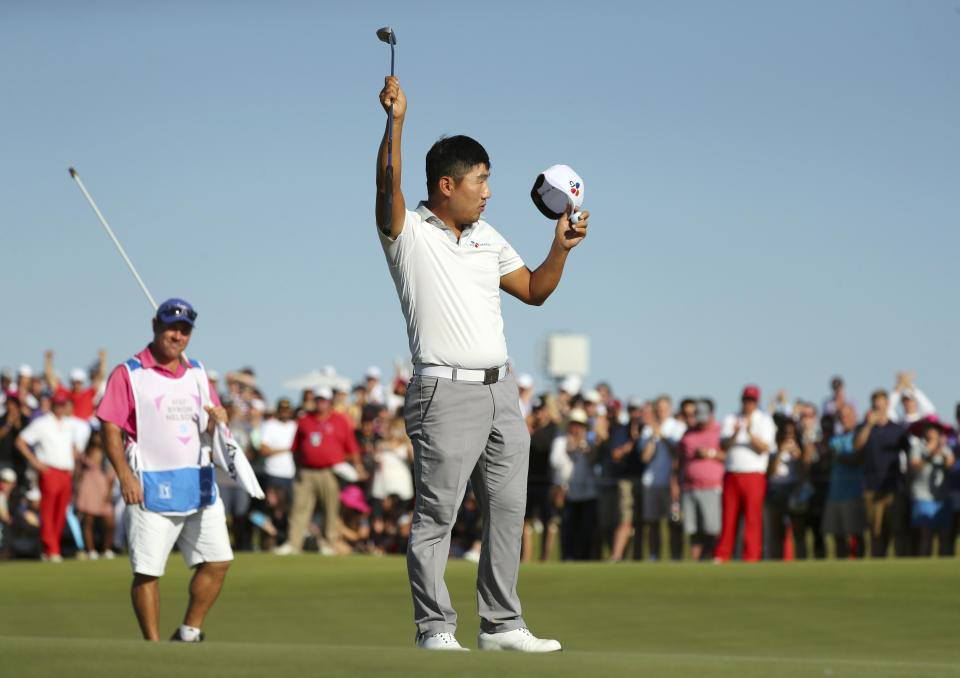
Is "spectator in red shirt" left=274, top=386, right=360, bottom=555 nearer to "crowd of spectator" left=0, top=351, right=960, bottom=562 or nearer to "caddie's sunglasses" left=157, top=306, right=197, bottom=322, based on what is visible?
"crowd of spectator" left=0, top=351, right=960, bottom=562

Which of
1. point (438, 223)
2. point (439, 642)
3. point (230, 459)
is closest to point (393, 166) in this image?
point (438, 223)

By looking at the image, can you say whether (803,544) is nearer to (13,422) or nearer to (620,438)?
(620,438)

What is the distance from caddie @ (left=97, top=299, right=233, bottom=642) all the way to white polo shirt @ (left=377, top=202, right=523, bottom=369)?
8.60 feet

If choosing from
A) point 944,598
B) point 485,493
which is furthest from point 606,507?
point 485,493

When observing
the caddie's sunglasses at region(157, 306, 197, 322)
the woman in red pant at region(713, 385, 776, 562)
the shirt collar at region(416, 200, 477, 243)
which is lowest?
the woman in red pant at region(713, 385, 776, 562)

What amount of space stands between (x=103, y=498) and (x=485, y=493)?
14.2 meters

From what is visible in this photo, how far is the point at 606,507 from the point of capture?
1836cm

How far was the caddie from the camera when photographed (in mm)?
8789

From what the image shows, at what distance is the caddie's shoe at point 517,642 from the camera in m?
6.66

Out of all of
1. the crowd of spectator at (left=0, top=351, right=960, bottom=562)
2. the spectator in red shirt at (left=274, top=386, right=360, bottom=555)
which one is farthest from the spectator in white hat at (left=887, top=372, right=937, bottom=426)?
the spectator in red shirt at (left=274, top=386, right=360, bottom=555)

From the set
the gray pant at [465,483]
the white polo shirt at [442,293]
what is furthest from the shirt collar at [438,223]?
the gray pant at [465,483]

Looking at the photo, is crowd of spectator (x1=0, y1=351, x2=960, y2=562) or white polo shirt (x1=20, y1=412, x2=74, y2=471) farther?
white polo shirt (x1=20, y1=412, x2=74, y2=471)

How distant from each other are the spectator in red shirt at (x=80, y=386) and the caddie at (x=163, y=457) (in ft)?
39.2

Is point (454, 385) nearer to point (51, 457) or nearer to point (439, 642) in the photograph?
point (439, 642)
